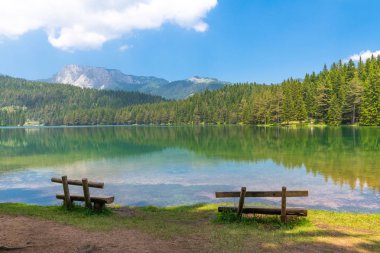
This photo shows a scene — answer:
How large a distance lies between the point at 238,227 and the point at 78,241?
7.61 meters

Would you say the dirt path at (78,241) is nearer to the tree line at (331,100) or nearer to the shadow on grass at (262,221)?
the shadow on grass at (262,221)

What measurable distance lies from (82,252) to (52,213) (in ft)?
28.8

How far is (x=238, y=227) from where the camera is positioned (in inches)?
667

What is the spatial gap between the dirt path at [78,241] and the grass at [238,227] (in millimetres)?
830

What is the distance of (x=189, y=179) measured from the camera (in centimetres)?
3731

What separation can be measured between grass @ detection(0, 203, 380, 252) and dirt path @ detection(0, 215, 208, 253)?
0.83m

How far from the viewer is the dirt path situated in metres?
13.7

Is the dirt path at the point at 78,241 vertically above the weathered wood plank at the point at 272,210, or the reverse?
the weathered wood plank at the point at 272,210

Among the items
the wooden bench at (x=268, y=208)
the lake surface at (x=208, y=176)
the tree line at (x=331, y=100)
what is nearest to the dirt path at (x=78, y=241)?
the wooden bench at (x=268, y=208)

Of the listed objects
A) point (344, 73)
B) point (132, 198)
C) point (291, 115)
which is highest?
point (344, 73)

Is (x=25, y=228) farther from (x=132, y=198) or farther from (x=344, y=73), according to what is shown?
(x=344, y=73)

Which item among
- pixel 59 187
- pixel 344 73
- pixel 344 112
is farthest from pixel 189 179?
pixel 344 73

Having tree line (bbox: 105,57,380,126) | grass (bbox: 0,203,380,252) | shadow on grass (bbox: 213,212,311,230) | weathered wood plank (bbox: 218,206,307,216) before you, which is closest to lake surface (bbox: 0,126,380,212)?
grass (bbox: 0,203,380,252)

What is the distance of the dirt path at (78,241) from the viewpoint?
44.9 ft
